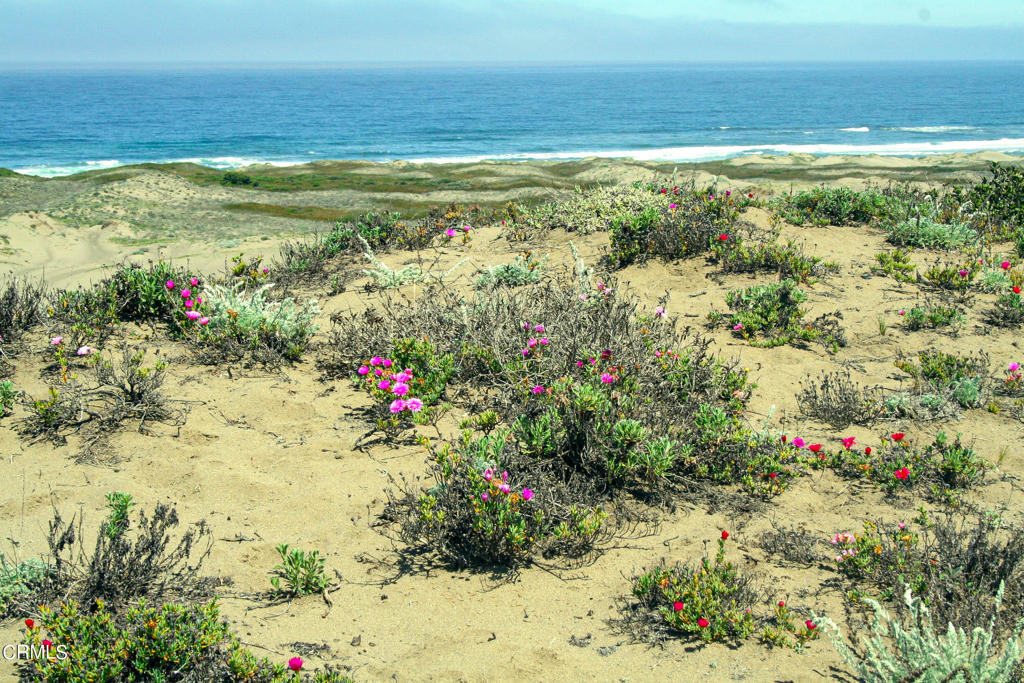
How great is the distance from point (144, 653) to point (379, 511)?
1.62 metres

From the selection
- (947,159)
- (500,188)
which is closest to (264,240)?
(500,188)

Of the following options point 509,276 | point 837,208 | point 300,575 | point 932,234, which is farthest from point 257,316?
point 932,234

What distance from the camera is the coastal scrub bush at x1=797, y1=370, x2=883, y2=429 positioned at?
208 inches

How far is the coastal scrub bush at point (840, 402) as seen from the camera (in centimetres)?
529

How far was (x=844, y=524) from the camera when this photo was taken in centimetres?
411

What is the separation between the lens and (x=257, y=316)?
6.36 m

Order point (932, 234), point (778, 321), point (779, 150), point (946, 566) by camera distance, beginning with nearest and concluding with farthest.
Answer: point (946, 566)
point (778, 321)
point (932, 234)
point (779, 150)

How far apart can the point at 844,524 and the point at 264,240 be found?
10430 mm

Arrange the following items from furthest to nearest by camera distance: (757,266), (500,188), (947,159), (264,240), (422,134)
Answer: (422,134), (947,159), (500,188), (264,240), (757,266)

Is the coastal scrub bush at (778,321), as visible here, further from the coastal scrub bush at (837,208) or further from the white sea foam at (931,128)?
the white sea foam at (931,128)

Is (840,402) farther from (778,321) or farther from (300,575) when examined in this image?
(300,575)

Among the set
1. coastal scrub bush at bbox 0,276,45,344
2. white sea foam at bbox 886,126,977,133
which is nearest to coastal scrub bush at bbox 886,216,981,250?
coastal scrub bush at bbox 0,276,45,344

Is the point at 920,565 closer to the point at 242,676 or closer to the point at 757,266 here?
the point at 242,676

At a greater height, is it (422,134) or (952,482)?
(422,134)
